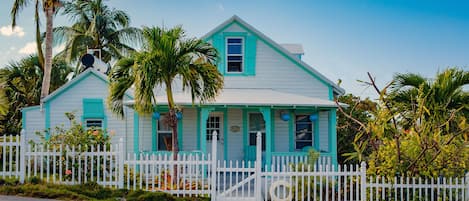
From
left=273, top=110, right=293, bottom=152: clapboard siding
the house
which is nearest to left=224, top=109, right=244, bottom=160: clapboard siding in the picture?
the house

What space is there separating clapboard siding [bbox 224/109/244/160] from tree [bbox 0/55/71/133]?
10005 millimetres

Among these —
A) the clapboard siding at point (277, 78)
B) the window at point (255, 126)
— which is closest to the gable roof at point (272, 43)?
the clapboard siding at point (277, 78)

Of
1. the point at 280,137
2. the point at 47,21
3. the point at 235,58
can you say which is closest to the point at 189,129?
the point at 235,58

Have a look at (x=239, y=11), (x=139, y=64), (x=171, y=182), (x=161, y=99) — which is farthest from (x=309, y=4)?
(x=171, y=182)

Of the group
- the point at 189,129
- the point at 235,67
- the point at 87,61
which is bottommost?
the point at 189,129

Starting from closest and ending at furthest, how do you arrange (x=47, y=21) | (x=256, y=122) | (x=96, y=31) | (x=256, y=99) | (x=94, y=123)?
(x=256, y=99)
(x=94, y=123)
(x=256, y=122)
(x=47, y=21)
(x=96, y=31)

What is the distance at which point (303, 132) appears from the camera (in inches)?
688

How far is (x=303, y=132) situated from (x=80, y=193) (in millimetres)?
9256

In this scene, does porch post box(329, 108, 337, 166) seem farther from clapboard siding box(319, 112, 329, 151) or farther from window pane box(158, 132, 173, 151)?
window pane box(158, 132, 173, 151)

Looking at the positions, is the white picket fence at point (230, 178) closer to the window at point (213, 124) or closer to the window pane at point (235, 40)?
the window at point (213, 124)

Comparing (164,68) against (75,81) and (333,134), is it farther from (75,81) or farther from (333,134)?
(333,134)

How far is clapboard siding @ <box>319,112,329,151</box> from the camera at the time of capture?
1722 cm

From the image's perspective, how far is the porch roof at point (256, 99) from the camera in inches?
593

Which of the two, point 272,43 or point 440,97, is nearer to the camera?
point 440,97
